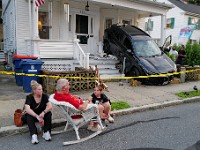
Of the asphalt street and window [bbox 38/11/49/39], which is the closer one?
the asphalt street

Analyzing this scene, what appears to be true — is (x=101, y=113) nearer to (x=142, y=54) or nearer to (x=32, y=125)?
(x=32, y=125)

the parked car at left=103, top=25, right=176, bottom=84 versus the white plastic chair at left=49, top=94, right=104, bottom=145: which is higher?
the parked car at left=103, top=25, right=176, bottom=84

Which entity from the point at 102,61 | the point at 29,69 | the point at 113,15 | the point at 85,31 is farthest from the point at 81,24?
the point at 29,69

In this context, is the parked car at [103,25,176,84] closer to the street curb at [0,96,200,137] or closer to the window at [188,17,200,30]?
the street curb at [0,96,200,137]

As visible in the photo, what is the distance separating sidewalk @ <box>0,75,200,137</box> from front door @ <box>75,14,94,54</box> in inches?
174

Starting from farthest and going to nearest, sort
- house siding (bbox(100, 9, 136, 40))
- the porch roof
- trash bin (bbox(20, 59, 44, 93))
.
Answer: house siding (bbox(100, 9, 136, 40)), the porch roof, trash bin (bbox(20, 59, 44, 93))

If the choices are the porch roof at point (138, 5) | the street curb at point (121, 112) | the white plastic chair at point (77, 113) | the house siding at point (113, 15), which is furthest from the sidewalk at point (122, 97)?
the house siding at point (113, 15)

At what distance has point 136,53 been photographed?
1071 cm

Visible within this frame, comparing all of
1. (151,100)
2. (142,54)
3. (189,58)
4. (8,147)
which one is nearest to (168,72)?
(142,54)

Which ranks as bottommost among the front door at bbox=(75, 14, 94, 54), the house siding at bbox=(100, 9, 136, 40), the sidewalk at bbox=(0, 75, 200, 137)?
the sidewalk at bbox=(0, 75, 200, 137)

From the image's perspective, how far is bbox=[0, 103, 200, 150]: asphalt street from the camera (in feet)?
14.6

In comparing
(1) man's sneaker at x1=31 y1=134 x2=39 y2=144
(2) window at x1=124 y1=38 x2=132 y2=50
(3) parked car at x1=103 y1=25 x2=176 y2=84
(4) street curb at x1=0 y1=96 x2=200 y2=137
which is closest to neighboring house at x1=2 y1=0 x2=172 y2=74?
(3) parked car at x1=103 y1=25 x2=176 y2=84

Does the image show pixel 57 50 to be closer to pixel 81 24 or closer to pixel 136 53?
pixel 136 53

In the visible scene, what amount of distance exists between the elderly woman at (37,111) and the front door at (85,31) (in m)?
8.94
